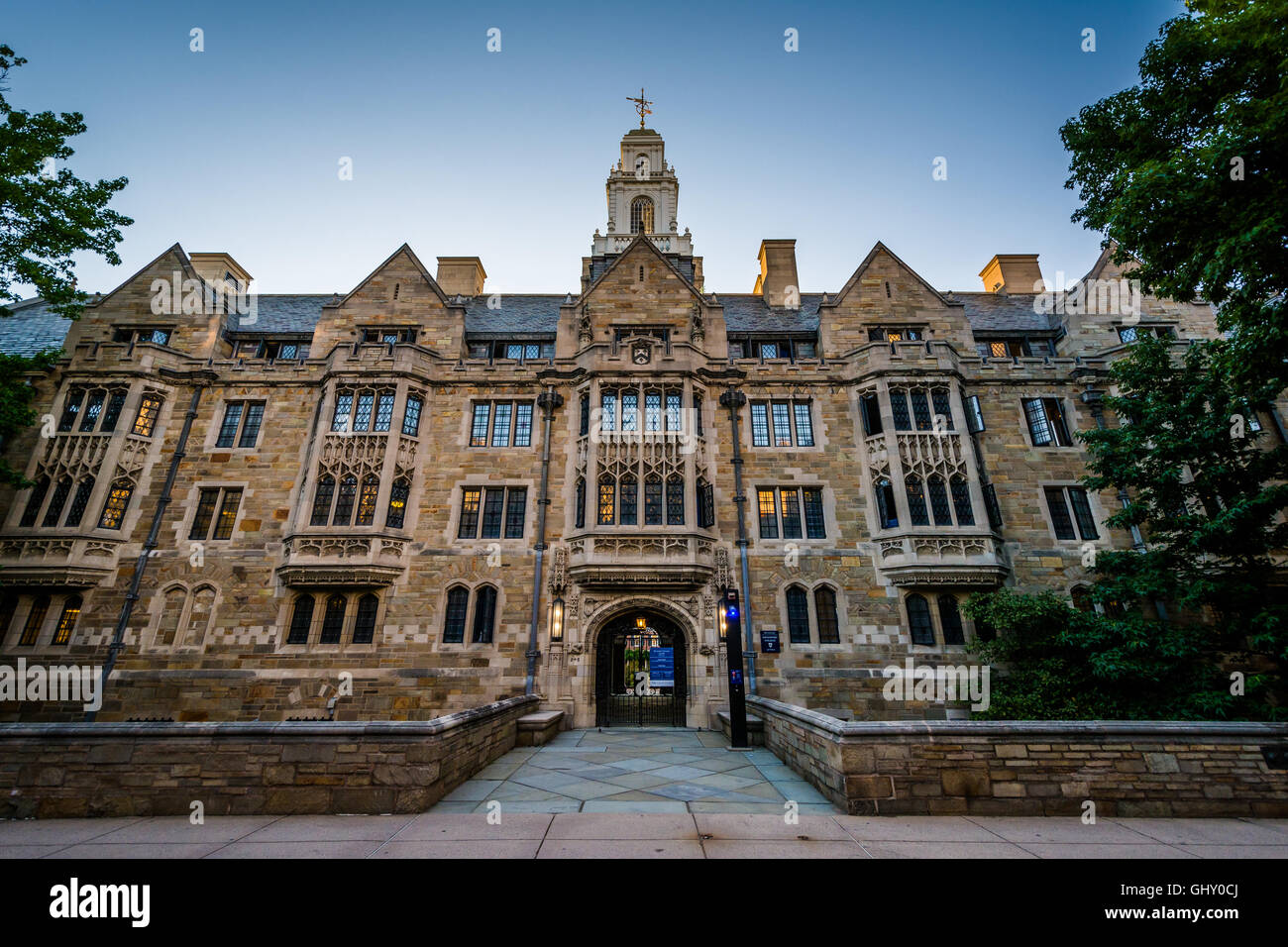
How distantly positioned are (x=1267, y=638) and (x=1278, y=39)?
1165cm

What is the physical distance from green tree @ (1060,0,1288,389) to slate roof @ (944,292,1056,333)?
7.79 metres

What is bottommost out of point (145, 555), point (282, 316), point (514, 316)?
point (145, 555)

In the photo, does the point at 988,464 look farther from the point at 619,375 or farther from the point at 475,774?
the point at 475,774

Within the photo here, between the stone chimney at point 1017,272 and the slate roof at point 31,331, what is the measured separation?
40827 mm

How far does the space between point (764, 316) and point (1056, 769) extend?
19390 mm

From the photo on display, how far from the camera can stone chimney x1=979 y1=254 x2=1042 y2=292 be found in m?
25.6

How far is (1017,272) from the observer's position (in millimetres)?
25859

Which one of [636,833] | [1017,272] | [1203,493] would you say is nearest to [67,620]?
[636,833]

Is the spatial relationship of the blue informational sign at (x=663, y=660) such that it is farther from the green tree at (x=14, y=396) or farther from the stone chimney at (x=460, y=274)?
the stone chimney at (x=460, y=274)

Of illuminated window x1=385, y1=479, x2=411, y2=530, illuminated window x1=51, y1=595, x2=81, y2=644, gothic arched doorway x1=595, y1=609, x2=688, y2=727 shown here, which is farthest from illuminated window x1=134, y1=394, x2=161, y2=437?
gothic arched doorway x1=595, y1=609, x2=688, y2=727

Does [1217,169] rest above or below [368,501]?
above

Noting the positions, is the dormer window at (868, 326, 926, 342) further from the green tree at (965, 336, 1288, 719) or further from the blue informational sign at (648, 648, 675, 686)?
the blue informational sign at (648, 648, 675, 686)

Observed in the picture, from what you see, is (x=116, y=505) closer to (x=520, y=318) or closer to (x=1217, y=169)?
(x=520, y=318)

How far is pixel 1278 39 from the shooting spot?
9375 mm
